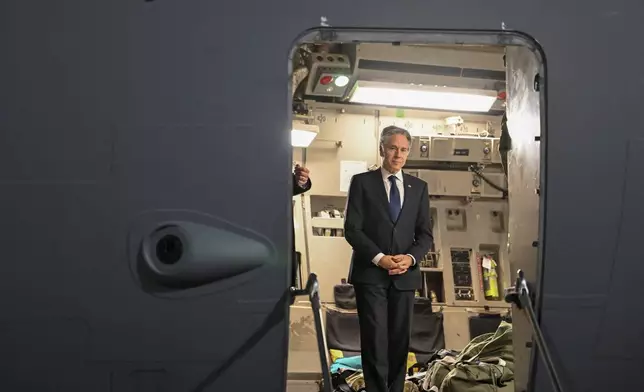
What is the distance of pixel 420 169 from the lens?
252 inches

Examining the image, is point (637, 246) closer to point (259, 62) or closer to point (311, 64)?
point (259, 62)

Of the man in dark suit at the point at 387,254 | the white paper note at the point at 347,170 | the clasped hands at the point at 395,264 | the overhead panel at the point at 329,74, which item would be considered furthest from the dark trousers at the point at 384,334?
the white paper note at the point at 347,170

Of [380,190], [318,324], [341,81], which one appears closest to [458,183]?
[341,81]

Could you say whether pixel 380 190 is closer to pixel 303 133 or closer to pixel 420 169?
pixel 303 133

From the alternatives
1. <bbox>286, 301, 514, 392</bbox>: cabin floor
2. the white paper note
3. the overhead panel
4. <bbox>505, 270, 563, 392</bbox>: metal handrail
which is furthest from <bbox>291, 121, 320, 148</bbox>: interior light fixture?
<bbox>505, 270, 563, 392</bbox>: metal handrail

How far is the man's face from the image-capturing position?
3355 mm

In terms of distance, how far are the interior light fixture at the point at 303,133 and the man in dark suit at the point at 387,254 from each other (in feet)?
7.34

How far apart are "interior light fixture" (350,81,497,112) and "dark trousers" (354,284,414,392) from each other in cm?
270

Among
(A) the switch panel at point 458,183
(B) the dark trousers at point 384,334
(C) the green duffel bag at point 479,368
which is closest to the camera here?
(B) the dark trousers at point 384,334

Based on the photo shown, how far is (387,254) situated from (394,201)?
12.7 inches

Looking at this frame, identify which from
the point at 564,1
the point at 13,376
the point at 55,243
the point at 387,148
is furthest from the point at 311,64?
the point at 13,376

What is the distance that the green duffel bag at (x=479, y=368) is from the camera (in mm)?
3672

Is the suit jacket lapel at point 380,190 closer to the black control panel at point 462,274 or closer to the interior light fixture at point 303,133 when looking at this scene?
the interior light fixture at point 303,133

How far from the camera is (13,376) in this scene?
2.23m
